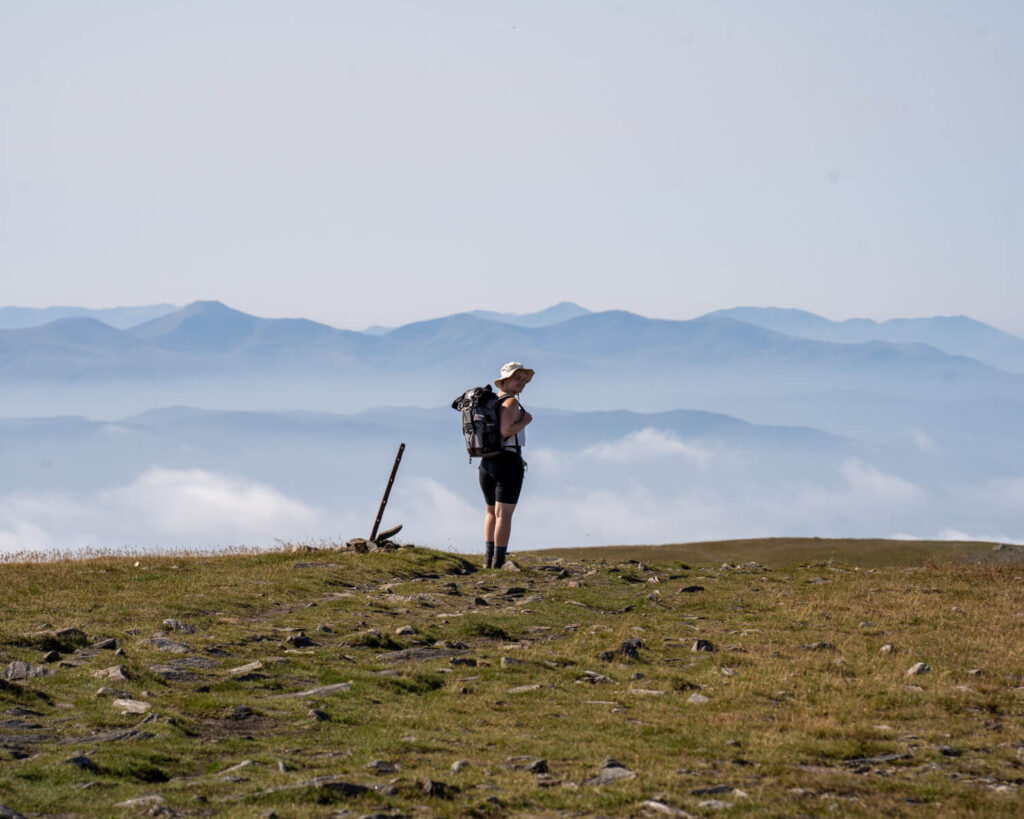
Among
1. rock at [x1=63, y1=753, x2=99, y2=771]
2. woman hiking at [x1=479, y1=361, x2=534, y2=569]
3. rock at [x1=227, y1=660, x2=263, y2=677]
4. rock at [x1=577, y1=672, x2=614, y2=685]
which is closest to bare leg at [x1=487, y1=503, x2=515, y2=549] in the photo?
woman hiking at [x1=479, y1=361, x2=534, y2=569]

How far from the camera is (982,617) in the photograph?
1802cm

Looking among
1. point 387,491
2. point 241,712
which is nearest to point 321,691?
point 241,712

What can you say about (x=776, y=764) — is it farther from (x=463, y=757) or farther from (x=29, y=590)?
(x=29, y=590)

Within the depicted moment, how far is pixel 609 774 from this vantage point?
8.85m

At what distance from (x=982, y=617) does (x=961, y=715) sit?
7.65 meters

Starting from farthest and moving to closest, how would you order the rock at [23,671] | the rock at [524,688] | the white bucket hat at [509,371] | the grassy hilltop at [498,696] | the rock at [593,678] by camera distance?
the white bucket hat at [509,371], the rock at [593,678], the rock at [23,671], the rock at [524,688], the grassy hilltop at [498,696]

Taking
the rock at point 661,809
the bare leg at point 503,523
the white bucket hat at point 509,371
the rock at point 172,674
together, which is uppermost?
the white bucket hat at point 509,371

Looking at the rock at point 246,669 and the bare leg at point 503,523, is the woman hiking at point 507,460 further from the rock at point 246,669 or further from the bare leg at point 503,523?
the rock at point 246,669

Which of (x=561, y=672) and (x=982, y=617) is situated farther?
(x=982, y=617)

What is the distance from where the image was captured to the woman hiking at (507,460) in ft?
72.6

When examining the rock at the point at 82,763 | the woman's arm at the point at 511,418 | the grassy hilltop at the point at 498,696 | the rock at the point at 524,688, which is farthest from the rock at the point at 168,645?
the woman's arm at the point at 511,418

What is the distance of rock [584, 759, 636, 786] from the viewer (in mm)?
8711

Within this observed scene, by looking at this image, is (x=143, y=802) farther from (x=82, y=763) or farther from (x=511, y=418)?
(x=511, y=418)

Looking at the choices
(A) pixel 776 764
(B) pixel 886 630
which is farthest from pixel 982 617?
(A) pixel 776 764
